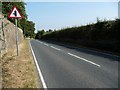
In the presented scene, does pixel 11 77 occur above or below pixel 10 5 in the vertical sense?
below

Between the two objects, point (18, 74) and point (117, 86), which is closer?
point (117, 86)

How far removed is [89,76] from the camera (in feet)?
37.9

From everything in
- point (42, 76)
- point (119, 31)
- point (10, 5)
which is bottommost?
point (42, 76)

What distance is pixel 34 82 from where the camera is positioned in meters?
10.5

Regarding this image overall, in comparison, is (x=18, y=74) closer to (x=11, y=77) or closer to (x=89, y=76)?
(x=11, y=77)

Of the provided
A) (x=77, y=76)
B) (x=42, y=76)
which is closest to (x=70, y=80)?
(x=77, y=76)

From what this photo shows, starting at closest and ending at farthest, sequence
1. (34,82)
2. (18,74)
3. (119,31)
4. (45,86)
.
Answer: (45,86)
(34,82)
(18,74)
(119,31)

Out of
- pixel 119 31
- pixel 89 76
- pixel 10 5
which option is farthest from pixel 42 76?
pixel 10 5

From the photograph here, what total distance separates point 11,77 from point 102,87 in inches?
160

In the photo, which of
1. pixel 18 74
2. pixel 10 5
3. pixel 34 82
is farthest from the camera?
pixel 10 5

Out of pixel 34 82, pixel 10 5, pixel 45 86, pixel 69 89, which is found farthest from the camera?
pixel 10 5

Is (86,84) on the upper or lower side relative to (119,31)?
lower

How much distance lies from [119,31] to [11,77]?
17.5m

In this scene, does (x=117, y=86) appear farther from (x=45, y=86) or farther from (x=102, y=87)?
(x=45, y=86)
